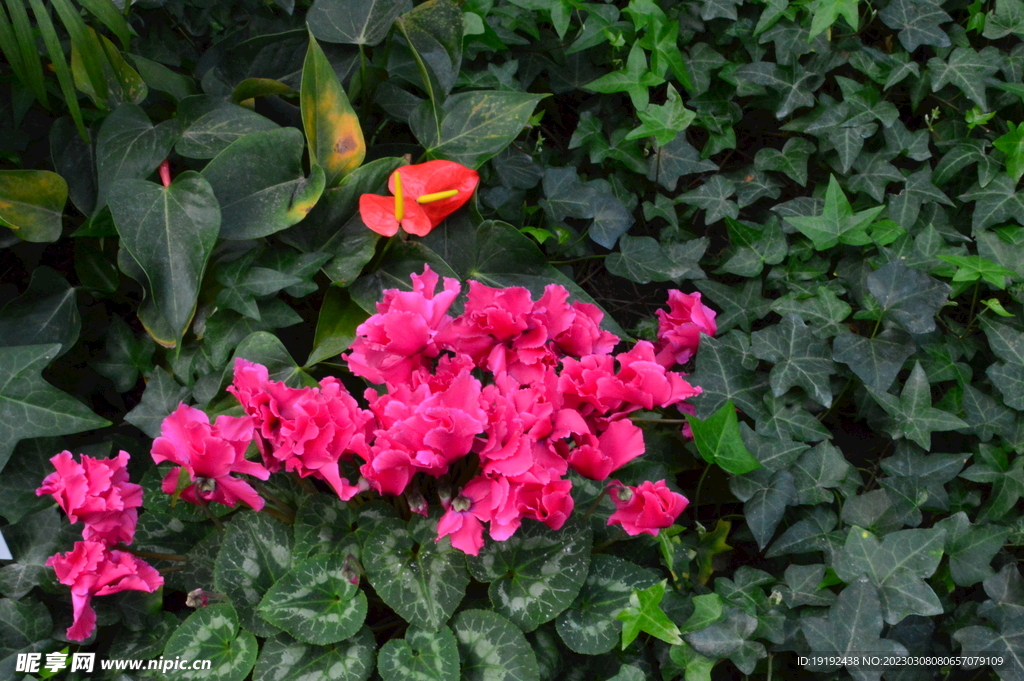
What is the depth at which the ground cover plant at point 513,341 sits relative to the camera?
40.6 inches

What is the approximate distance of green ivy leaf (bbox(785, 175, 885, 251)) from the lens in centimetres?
138

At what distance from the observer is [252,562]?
1.12m

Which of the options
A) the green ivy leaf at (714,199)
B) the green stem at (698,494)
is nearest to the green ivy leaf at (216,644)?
the green stem at (698,494)

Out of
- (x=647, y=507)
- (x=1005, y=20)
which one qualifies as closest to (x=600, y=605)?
(x=647, y=507)

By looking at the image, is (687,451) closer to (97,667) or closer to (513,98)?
(513,98)

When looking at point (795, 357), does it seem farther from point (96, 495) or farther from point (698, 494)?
point (96, 495)

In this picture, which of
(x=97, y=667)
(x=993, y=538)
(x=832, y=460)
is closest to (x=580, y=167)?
(x=832, y=460)

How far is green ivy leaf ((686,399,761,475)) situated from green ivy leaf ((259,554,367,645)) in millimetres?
519

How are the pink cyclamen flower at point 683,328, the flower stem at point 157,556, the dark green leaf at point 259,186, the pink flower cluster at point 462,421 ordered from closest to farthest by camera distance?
the pink flower cluster at point 462,421
the flower stem at point 157,556
the dark green leaf at point 259,186
the pink cyclamen flower at point 683,328

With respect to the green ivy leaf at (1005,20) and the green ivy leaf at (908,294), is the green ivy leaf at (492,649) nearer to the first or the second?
the green ivy leaf at (908,294)

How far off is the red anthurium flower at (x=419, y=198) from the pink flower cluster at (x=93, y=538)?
0.50 m

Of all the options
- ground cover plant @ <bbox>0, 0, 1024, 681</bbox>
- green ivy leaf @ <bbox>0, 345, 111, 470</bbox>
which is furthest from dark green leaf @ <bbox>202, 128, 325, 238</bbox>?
green ivy leaf @ <bbox>0, 345, 111, 470</bbox>

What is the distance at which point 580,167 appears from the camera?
1681 mm

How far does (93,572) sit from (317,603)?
291mm
